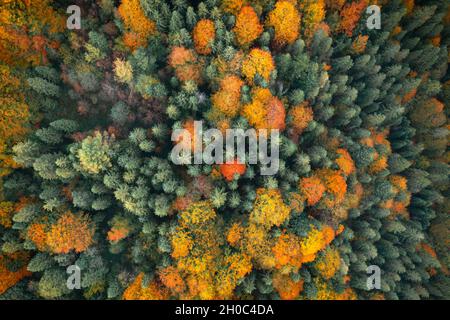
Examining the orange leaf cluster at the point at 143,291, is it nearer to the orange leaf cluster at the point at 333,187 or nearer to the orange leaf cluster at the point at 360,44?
the orange leaf cluster at the point at 333,187

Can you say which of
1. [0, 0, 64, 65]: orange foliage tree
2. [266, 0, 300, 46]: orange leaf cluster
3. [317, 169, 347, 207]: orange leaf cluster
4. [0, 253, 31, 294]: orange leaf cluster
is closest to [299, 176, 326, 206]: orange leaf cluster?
[317, 169, 347, 207]: orange leaf cluster

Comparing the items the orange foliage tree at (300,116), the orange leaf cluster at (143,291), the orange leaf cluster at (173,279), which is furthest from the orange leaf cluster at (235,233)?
the orange foliage tree at (300,116)

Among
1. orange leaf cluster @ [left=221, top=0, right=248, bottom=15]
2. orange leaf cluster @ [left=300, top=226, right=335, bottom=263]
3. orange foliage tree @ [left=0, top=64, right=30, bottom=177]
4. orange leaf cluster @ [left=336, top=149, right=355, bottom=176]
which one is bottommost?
orange leaf cluster @ [left=300, top=226, right=335, bottom=263]

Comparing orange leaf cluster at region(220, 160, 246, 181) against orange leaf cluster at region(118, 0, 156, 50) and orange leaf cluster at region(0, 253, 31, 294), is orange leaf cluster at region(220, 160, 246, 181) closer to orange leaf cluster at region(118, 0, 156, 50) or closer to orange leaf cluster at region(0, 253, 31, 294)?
orange leaf cluster at region(118, 0, 156, 50)

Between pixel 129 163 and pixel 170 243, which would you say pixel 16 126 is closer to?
pixel 129 163

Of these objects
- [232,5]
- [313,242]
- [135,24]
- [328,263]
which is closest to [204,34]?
[232,5]

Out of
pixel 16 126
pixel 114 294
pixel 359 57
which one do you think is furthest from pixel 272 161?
pixel 16 126

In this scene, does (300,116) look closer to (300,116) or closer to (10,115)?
(300,116)
